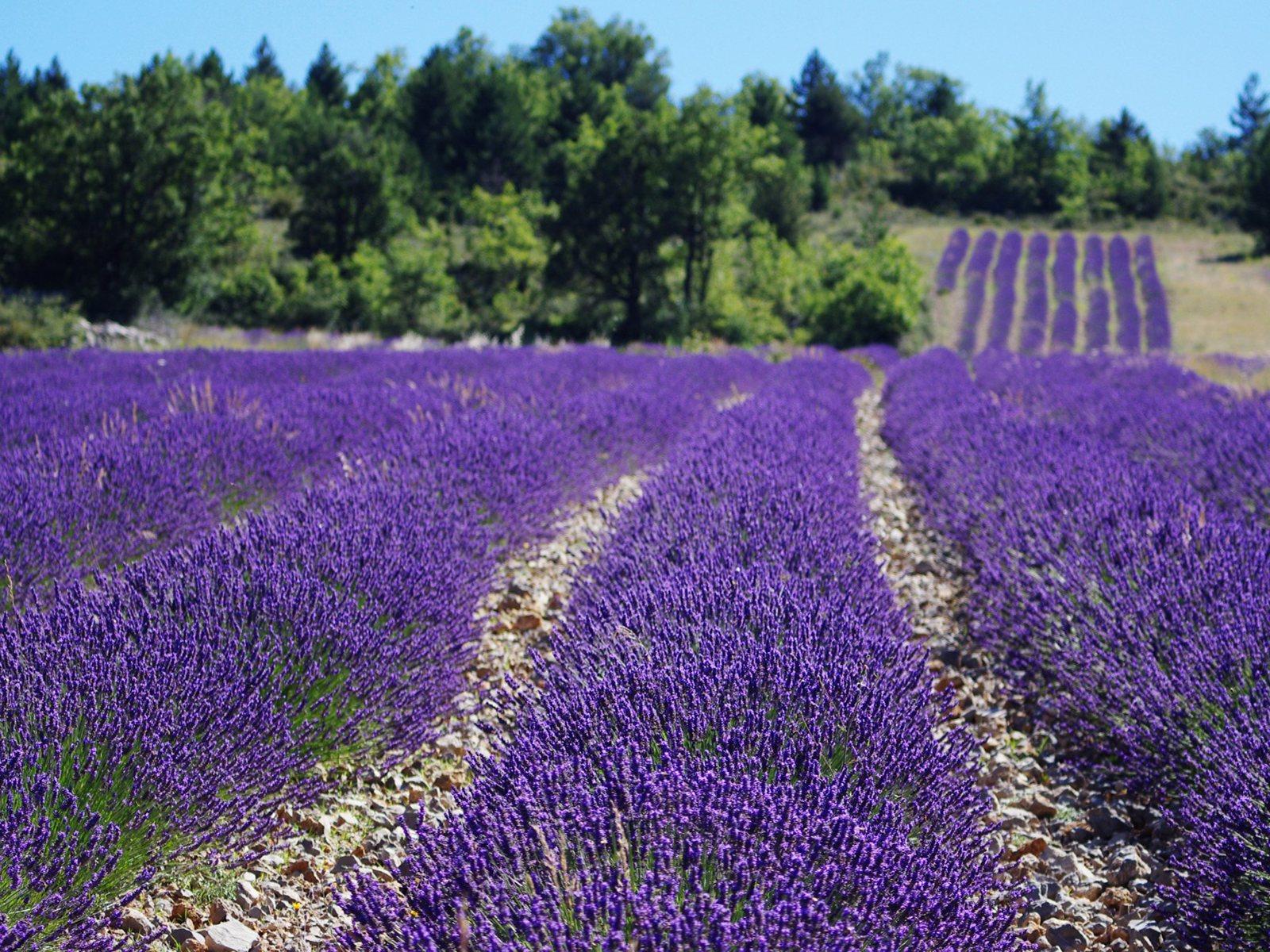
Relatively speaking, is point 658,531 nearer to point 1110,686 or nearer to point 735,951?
point 1110,686

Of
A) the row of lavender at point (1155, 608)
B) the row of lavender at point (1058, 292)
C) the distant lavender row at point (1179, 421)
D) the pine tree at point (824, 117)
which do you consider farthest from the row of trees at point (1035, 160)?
the row of lavender at point (1155, 608)

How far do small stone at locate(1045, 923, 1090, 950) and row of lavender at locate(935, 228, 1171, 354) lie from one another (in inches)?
1030

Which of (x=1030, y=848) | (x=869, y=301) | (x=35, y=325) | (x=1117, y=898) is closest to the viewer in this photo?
(x=1117, y=898)

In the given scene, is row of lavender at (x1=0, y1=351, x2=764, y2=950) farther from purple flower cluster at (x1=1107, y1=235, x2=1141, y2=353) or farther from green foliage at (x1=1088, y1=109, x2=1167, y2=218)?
green foliage at (x1=1088, y1=109, x2=1167, y2=218)

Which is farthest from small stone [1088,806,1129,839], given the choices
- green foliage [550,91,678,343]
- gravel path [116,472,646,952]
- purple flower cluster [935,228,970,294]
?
purple flower cluster [935,228,970,294]

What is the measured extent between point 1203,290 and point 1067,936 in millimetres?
37924

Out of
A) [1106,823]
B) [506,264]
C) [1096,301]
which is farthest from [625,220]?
[1106,823]

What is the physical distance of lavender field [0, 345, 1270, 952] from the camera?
1.34 meters

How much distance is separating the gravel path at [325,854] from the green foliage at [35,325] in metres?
12.8

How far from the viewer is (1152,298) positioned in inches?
1273

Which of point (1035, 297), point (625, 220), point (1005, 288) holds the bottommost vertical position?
point (1035, 297)

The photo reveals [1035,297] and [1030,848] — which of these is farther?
[1035,297]

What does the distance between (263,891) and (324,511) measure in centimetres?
162

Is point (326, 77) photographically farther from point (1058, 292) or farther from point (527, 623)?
point (527, 623)
